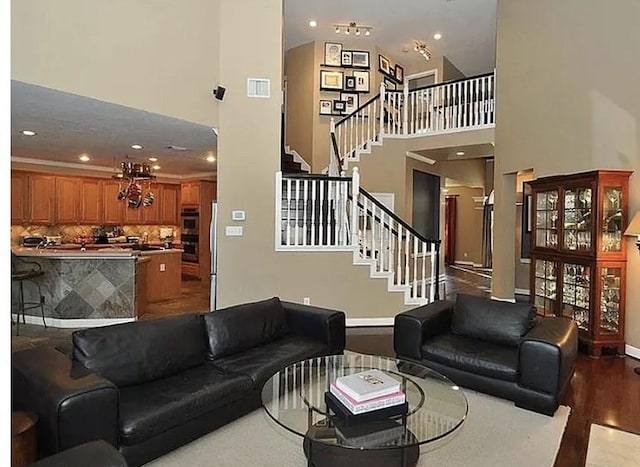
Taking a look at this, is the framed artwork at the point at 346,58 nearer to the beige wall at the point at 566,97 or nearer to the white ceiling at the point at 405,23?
the white ceiling at the point at 405,23

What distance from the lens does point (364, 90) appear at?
9.80 metres

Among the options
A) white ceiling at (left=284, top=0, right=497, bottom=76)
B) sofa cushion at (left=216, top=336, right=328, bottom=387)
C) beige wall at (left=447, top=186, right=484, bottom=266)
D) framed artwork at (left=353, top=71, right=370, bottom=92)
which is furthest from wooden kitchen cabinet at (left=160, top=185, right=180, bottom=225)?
beige wall at (left=447, top=186, right=484, bottom=266)

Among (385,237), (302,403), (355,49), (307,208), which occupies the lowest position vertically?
(302,403)

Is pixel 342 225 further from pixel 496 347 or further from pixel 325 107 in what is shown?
pixel 325 107

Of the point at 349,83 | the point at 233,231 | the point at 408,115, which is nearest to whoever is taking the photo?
the point at 233,231

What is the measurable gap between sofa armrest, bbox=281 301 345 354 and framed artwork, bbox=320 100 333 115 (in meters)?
6.44

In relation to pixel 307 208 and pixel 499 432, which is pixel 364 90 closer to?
pixel 307 208

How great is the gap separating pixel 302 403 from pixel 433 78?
990 centimetres

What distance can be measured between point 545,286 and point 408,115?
4.55 metres

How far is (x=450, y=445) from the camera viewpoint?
2865mm

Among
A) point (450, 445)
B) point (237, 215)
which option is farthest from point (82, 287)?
point (450, 445)

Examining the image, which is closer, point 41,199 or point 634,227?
point 634,227

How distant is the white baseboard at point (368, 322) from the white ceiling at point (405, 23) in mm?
5795
